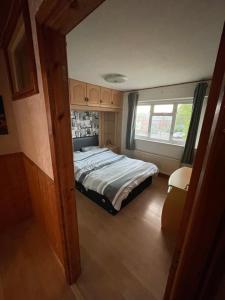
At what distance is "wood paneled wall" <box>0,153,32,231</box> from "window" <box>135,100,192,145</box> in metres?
3.24

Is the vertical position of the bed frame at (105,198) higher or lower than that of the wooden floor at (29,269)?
higher

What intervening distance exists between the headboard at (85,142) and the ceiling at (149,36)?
6.27 feet

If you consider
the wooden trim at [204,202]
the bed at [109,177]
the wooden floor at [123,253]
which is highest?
the wooden trim at [204,202]

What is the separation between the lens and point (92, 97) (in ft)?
10.9

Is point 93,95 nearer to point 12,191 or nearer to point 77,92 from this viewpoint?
point 77,92

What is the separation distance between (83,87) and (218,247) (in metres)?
3.38

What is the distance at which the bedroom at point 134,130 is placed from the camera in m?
1.23

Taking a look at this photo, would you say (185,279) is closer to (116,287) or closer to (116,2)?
(116,287)

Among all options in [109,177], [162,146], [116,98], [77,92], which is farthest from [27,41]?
[162,146]

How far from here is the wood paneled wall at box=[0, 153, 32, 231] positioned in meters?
1.75

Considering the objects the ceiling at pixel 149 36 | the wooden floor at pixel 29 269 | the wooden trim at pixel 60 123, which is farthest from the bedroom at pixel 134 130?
the wooden trim at pixel 60 123

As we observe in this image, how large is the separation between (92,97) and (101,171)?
1.88 meters

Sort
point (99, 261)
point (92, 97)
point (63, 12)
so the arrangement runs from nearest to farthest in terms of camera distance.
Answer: point (63, 12) → point (99, 261) → point (92, 97)

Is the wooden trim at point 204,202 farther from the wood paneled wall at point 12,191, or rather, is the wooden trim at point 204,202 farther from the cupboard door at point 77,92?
the cupboard door at point 77,92
